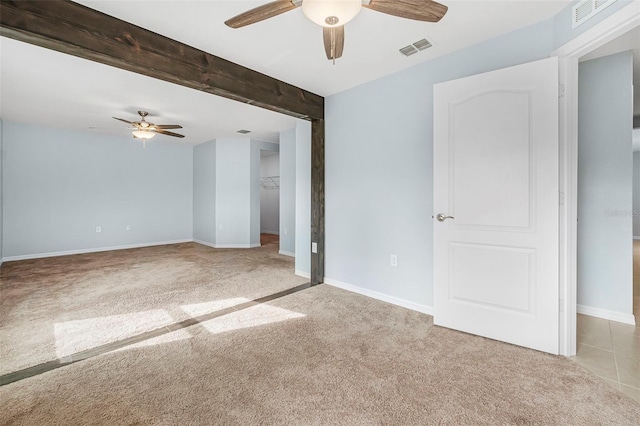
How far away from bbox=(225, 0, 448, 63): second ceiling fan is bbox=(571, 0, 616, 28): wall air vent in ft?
3.00

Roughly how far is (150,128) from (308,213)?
290 centimetres

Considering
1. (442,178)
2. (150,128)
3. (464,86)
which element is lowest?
(442,178)

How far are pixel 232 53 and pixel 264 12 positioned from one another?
3.30 feet

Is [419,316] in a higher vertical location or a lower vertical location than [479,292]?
lower

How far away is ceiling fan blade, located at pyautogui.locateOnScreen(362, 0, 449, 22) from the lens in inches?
65.6

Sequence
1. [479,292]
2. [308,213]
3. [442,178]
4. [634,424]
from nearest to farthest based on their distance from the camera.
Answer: [634,424], [479,292], [442,178], [308,213]

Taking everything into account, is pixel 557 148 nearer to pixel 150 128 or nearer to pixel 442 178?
pixel 442 178

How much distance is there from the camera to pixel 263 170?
9141mm

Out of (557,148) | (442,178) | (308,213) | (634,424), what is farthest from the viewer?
(308,213)

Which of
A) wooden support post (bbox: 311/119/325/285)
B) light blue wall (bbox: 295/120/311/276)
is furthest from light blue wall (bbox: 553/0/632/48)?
light blue wall (bbox: 295/120/311/276)

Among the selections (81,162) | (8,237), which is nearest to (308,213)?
(81,162)

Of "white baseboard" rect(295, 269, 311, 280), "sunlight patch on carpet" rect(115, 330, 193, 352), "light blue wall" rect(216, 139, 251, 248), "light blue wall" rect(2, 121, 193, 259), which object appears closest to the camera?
"sunlight patch on carpet" rect(115, 330, 193, 352)

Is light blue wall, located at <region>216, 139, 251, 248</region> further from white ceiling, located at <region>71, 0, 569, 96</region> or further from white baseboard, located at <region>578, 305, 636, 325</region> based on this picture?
white baseboard, located at <region>578, 305, 636, 325</region>

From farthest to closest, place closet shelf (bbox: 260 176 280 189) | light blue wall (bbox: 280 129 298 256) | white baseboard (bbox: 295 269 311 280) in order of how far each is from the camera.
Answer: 1. closet shelf (bbox: 260 176 280 189)
2. light blue wall (bbox: 280 129 298 256)
3. white baseboard (bbox: 295 269 311 280)
